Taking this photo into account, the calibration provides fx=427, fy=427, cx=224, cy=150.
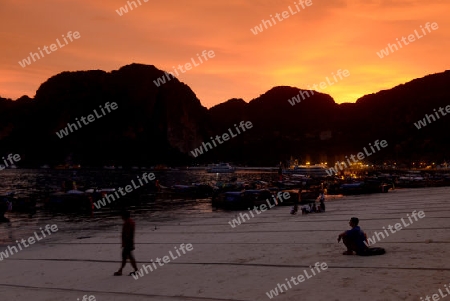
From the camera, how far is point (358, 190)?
2349 inches

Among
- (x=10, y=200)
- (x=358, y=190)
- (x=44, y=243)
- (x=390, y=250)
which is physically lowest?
(x=358, y=190)

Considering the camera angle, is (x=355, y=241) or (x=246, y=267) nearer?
(x=246, y=267)

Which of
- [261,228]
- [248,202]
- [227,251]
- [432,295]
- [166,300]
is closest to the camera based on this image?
[432,295]

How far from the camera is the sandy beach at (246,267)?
11.4 metres

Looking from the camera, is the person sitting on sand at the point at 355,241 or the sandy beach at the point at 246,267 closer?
the sandy beach at the point at 246,267

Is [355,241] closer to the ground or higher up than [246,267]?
closer to the ground

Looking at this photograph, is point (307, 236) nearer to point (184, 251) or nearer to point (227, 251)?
point (227, 251)

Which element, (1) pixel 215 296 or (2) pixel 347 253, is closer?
(1) pixel 215 296

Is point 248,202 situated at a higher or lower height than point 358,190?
higher

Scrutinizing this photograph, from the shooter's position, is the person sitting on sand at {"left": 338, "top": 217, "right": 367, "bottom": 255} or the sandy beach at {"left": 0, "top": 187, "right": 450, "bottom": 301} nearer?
the sandy beach at {"left": 0, "top": 187, "right": 450, "bottom": 301}

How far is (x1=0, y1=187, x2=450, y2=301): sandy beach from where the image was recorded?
1143 centimetres

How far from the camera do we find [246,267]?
14.7m

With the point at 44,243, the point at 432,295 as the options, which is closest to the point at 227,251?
the point at 432,295

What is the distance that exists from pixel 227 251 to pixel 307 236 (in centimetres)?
466
